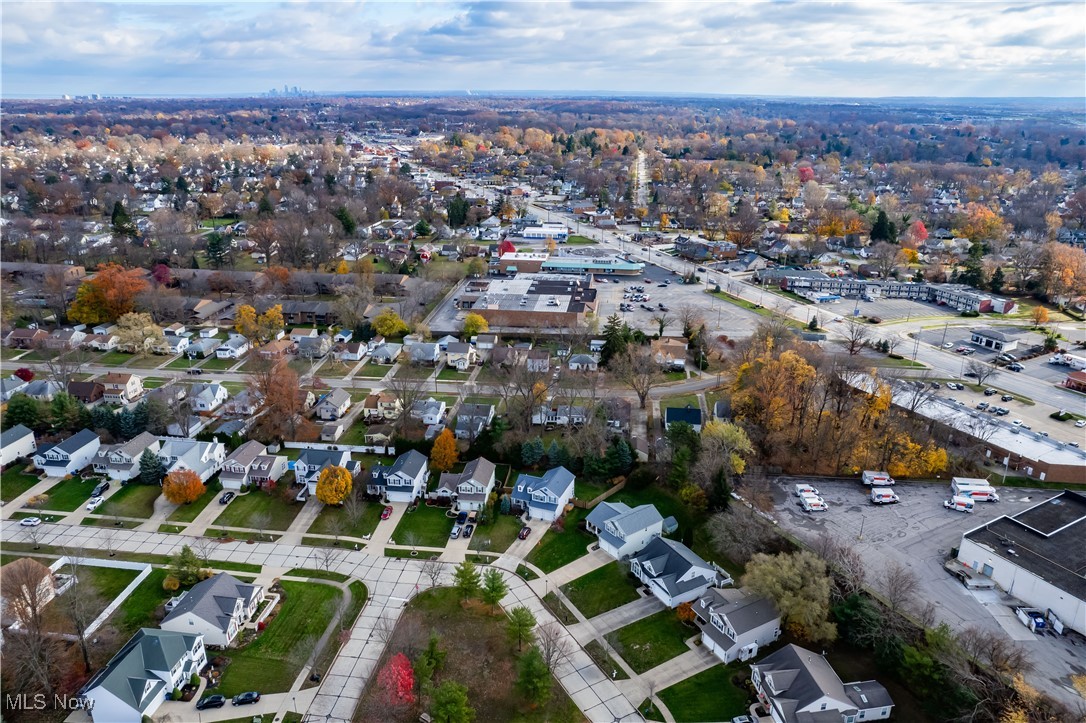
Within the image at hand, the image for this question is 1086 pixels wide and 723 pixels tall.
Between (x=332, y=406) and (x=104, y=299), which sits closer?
(x=332, y=406)

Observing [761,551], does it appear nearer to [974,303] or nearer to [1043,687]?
[1043,687]

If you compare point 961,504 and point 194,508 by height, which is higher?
point 961,504

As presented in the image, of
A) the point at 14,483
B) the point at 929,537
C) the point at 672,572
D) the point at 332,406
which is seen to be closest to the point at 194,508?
the point at 332,406

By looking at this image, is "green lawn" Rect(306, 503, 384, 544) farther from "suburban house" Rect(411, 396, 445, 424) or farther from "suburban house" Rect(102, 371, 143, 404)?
"suburban house" Rect(102, 371, 143, 404)

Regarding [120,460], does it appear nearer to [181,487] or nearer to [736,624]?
[181,487]

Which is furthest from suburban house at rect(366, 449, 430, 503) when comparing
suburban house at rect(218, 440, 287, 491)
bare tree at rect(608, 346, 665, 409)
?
bare tree at rect(608, 346, 665, 409)

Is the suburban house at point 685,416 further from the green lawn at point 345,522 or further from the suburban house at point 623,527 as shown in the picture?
the green lawn at point 345,522
